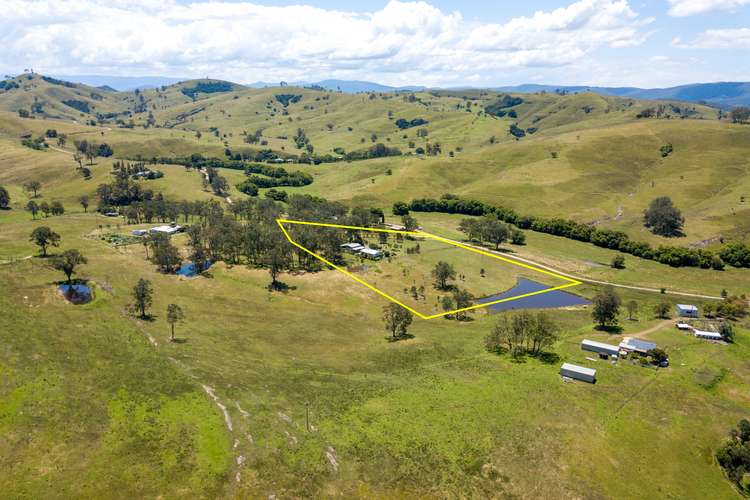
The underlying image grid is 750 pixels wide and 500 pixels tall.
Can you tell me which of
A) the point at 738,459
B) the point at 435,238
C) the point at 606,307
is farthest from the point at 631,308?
the point at 435,238

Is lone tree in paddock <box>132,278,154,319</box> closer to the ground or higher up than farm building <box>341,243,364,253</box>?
higher up

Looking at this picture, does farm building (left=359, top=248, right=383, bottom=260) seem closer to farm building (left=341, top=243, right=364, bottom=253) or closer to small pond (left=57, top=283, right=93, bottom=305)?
farm building (left=341, top=243, right=364, bottom=253)

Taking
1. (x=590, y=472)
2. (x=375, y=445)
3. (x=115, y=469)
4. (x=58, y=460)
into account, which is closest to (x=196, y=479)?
(x=115, y=469)

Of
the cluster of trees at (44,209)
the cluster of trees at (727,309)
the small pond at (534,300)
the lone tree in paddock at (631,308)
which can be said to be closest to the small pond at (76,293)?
the small pond at (534,300)

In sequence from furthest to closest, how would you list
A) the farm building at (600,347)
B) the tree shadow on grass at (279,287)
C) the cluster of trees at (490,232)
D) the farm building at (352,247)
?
the cluster of trees at (490,232), the farm building at (352,247), the tree shadow on grass at (279,287), the farm building at (600,347)

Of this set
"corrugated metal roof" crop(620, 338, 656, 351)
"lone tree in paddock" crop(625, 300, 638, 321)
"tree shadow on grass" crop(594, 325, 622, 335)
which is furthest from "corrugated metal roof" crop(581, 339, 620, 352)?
"lone tree in paddock" crop(625, 300, 638, 321)

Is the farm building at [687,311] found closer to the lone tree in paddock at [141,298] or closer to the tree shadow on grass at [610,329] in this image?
the tree shadow on grass at [610,329]

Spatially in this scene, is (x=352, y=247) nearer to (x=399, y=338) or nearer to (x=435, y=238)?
(x=435, y=238)
